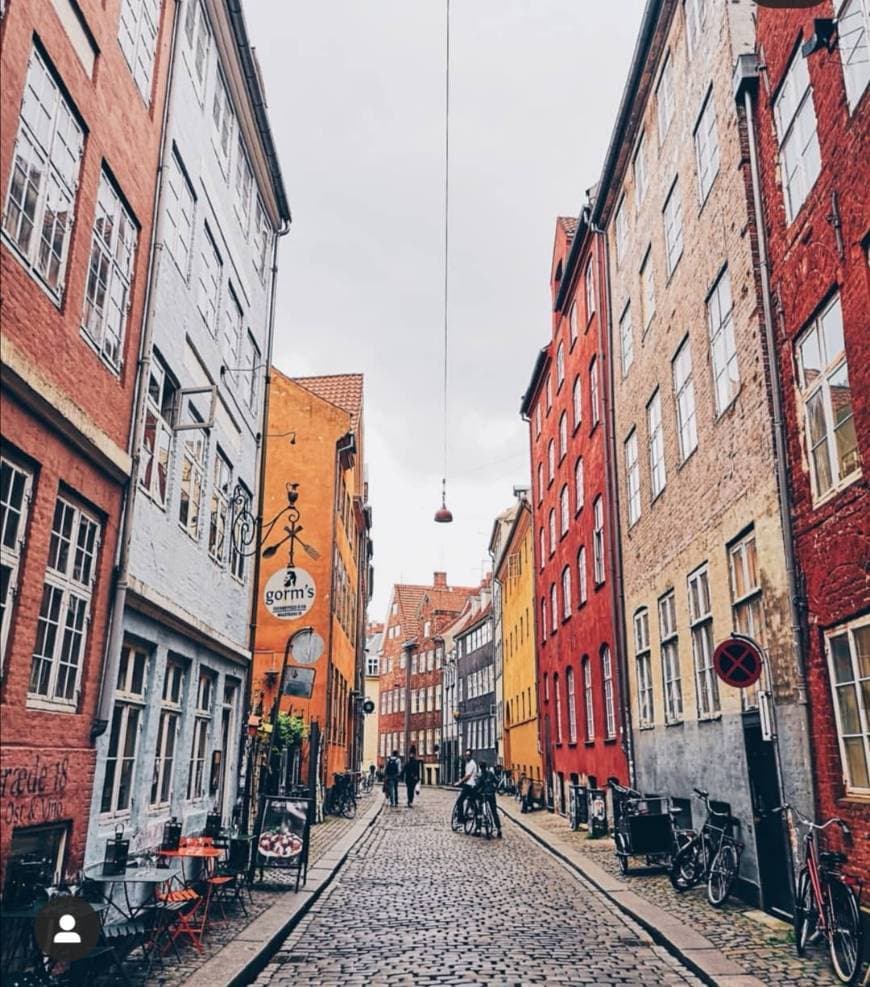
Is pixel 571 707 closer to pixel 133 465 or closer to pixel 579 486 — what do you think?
pixel 579 486

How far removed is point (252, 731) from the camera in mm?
18797

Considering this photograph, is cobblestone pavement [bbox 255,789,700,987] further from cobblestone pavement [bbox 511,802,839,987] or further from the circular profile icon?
the circular profile icon

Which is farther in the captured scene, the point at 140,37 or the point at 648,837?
the point at 648,837

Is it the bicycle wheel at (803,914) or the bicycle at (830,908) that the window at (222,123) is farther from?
the bicycle wheel at (803,914)

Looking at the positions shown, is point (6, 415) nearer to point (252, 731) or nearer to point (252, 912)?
point (252, 912)

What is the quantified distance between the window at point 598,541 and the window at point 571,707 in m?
4.23

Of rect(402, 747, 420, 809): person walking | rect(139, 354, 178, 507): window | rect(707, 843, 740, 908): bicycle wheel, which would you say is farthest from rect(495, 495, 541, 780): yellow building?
rect(139, 354, 178, 507): window

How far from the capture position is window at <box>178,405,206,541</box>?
1196 cm

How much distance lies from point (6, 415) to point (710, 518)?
31.8 feet

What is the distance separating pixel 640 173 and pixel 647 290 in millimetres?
2630

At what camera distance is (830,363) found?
9.49 meters

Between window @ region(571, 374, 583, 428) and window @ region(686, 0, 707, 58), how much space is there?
10.7 metres

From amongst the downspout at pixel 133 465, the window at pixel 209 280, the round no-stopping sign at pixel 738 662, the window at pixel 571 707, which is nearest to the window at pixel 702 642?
the round no-stopping sign at pixel 738 662

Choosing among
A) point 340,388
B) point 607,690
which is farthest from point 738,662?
point 340,388
